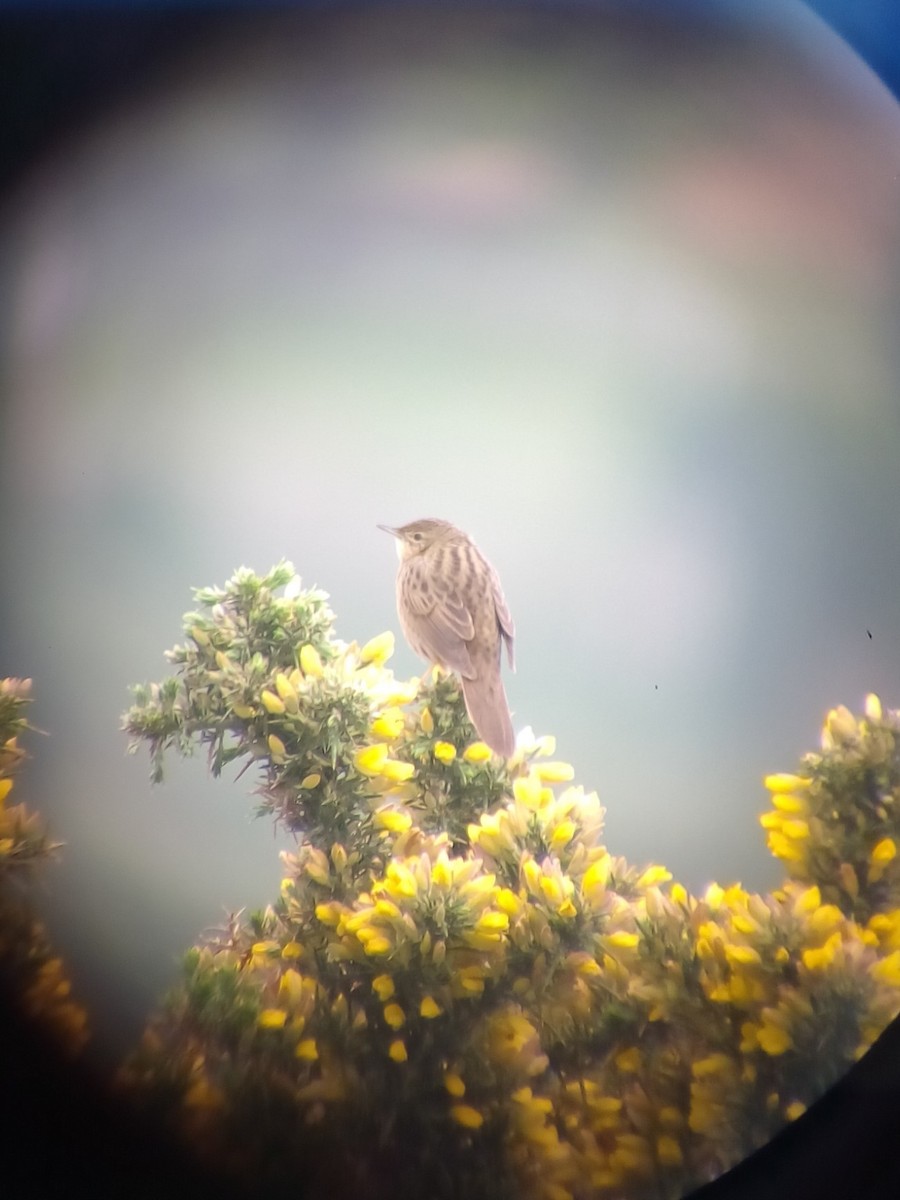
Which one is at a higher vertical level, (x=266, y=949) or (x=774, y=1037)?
(x=266, y=949)

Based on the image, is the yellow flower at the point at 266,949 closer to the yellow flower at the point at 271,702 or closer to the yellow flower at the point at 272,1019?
the yellow flower at the point at 272,1019

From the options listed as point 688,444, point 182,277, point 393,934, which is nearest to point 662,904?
point 393,934

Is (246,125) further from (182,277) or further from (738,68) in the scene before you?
(738,68)

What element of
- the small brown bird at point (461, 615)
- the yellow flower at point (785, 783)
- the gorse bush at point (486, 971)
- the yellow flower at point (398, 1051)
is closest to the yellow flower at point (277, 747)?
the gorse bush at point (486, 971)

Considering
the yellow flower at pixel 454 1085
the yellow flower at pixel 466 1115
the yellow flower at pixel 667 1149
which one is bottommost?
the yellow flower at pixel 667 1149

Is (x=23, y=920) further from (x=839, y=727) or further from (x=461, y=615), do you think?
(x=839, y=727)

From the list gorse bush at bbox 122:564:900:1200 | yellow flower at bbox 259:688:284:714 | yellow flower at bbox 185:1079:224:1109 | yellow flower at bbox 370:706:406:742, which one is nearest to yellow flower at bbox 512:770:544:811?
gorse bush at bbox 122:564:900:1200

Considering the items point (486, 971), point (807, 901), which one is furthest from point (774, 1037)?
point (486, 971)
